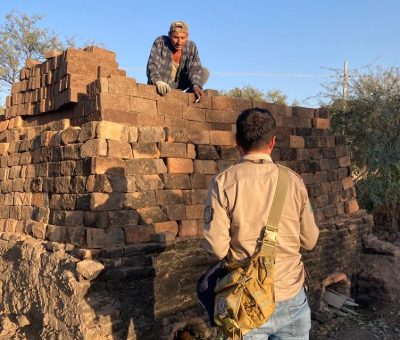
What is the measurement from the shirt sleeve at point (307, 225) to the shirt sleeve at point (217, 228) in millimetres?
447

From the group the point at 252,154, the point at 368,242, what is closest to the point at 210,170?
the point at 252,154

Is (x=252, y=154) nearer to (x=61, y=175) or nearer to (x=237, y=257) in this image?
(x=237, y=257)

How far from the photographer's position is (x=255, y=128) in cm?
239

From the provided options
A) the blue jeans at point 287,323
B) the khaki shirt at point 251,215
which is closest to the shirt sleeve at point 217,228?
the khaki shirt at point 251,215

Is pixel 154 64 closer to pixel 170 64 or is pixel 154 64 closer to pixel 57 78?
pixel 170 64

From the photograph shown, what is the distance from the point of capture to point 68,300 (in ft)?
13.8

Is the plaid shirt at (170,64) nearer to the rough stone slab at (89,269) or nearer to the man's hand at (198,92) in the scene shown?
the man's hand at (198,92)

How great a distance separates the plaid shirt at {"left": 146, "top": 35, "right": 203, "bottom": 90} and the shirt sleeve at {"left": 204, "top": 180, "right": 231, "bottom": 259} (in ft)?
11.5

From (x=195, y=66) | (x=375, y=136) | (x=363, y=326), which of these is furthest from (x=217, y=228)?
(x=375, y=136)

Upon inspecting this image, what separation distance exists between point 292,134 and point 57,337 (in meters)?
4.30

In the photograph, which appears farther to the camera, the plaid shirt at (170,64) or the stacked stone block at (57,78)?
the plaid shirt at (170,64)

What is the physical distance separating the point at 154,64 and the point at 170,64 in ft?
0.96

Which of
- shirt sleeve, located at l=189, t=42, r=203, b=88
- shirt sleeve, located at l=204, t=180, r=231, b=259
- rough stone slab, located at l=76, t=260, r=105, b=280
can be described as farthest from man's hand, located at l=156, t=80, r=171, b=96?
shirt sleeve, located at l=204, t=180, r=231, b=259

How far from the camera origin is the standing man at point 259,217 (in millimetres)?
2307
